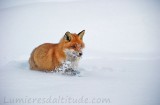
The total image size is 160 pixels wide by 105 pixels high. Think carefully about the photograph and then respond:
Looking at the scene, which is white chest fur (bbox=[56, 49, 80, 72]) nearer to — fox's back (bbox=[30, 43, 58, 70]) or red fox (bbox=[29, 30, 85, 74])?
red fox (bbox=[29, 30, 85, 74])

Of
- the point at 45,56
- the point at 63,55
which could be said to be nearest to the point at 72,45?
the point at 63,55

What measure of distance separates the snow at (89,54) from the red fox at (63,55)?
0.25 metres

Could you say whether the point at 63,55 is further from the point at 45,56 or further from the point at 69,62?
the point at 45,56

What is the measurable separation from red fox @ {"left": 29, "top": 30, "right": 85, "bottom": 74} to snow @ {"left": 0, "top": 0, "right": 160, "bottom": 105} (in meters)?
0.25

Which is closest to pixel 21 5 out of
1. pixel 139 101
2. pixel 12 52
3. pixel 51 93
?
pixel 12 52

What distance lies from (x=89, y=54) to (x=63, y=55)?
1.29 metres

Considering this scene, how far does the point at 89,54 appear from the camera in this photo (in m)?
6.24

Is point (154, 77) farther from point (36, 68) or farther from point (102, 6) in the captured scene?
point (102, 6)

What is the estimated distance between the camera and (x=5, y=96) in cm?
418

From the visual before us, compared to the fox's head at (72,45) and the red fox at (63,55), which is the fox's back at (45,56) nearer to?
the red fox at (63,55)

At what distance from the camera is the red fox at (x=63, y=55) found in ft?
16.4

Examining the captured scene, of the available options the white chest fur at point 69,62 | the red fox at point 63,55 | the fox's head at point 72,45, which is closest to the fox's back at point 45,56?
the red fox at point 63,55

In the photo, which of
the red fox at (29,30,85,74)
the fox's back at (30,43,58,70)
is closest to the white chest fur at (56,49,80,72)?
the red fox at (29,30,85,74)

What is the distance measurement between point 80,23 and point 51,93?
3.18 meters
